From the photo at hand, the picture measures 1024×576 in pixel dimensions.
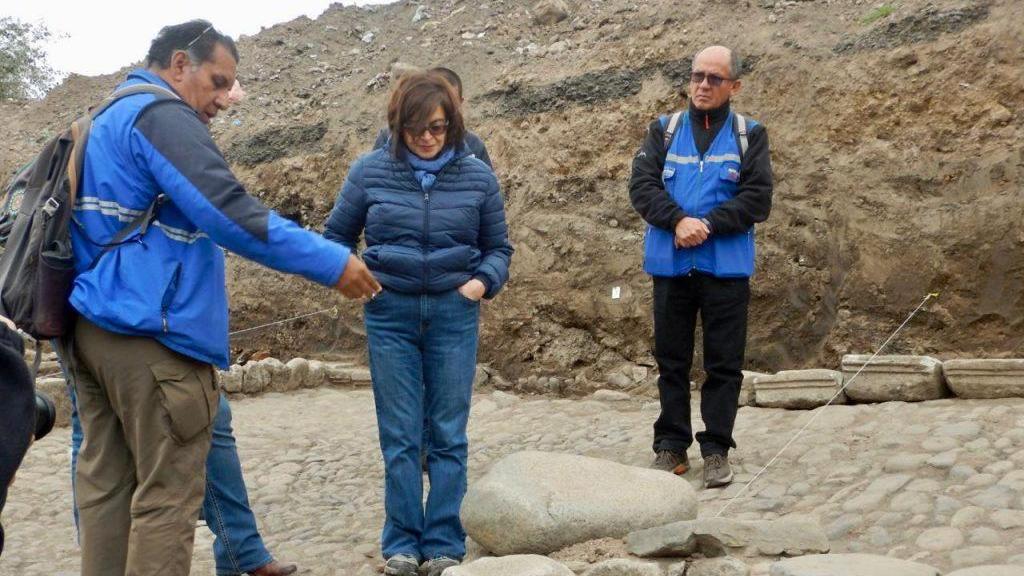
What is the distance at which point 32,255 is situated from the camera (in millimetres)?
3631

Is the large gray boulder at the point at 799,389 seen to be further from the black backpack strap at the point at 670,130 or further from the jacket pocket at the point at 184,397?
the jacket pocket at the point at 184,397

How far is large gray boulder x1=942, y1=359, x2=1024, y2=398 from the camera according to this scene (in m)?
6.72

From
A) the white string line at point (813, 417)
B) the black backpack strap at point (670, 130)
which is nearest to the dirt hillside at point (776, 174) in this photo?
the white string line at point (813, 417)

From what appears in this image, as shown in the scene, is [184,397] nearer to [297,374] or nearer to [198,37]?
[198,37]

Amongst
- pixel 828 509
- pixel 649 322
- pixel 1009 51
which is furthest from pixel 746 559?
pixel 1009 51

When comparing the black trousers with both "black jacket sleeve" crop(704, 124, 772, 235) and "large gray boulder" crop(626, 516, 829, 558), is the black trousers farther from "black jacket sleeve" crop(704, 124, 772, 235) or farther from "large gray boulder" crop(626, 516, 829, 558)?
"large gray boulder" crop(626, 516, 829, 558)

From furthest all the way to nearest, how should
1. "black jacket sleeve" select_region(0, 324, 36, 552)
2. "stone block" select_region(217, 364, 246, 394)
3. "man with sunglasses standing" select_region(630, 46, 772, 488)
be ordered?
"stone block" select_region(217, 364, 246, 394) < "man with sunglasses standing" select_region(630, 46, 772, 488) < "black jacket sleeve" select_region(0, 324, 36, 552)

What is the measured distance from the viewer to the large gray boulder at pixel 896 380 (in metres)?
7.03

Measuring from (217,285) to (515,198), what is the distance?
7.77 metres

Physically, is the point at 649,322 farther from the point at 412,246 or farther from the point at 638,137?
the point at 412,246

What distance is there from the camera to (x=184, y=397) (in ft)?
12.3

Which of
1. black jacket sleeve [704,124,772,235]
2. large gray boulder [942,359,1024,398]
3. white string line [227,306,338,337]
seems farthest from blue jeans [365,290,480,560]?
white string line [227,306,338,337]

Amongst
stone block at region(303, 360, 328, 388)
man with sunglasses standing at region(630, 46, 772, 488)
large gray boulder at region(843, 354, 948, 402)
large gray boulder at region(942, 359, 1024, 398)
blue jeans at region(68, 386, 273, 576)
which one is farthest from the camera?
stone block at region(303, 360, 328, 388)

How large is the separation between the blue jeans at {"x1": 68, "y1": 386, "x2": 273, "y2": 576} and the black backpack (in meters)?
1.14
